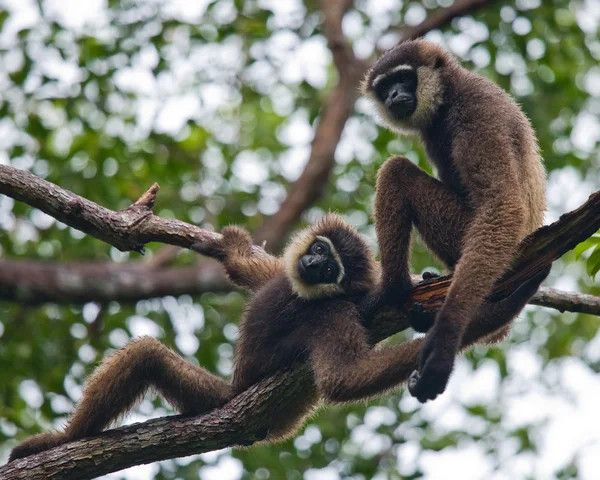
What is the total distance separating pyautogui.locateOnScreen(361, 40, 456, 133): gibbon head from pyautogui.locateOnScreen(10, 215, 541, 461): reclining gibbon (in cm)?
143

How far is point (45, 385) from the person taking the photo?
1207cm

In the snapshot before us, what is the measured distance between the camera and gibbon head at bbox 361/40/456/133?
26.1 feet

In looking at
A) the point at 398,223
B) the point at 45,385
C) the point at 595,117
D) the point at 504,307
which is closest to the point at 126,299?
the point at 45,385

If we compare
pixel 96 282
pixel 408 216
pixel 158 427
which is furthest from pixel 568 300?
pixel 96 282

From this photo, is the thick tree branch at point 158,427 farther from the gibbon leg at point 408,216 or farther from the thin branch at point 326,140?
the thin branch at point 326,140

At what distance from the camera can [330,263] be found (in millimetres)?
8234

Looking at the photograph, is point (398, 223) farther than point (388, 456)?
No

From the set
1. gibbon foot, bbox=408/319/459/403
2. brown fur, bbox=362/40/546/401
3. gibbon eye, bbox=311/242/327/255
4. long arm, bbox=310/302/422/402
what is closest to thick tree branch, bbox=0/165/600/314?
brown fur, bbox=362/40/546/401

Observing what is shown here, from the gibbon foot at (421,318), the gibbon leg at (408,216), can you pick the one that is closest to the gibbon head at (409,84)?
the gibbon leg at (408,216)

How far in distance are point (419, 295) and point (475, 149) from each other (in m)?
1.47

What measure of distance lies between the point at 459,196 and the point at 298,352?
2224 mm

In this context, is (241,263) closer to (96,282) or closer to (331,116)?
(96,282)

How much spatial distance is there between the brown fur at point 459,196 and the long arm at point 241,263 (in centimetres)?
233

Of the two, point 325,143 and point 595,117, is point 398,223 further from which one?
point 595,117
